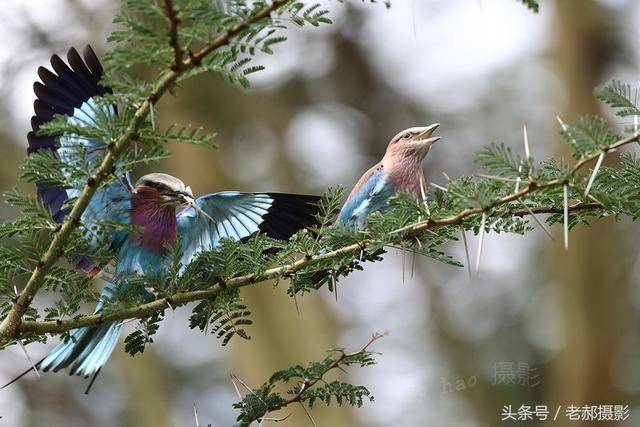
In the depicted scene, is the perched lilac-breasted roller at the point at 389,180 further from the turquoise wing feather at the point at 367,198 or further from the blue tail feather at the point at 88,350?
the blue tail feather at the point at 88,350

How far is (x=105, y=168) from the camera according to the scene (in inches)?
78.5

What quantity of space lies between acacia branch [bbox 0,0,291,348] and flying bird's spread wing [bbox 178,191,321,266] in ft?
3.20

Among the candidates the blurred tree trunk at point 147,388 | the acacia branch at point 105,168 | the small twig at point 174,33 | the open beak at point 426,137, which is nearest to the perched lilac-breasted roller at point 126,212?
the acacia branch at point 105,168

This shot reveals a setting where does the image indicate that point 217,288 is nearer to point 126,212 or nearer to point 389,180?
point 126,212

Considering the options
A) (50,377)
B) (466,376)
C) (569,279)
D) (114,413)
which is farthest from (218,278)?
(114,413)

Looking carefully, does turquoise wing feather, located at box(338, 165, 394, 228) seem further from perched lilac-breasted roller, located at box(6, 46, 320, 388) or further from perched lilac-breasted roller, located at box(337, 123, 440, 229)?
perched lilac-breasted roller, located at box(6, 46, 320, 388)

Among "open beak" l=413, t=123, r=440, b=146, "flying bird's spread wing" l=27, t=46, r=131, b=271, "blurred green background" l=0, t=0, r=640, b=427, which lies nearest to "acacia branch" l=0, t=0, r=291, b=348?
"flying bird's spread wing" l=27, t=46, r=131, b=271

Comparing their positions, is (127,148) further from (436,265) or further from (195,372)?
(195,372)

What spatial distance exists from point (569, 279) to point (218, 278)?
20.2 feet

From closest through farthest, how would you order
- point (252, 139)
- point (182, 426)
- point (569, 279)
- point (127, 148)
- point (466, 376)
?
point (127, 148) → point (569, 279) → point (466, 376) → point (252, 139) → point (182, 426)

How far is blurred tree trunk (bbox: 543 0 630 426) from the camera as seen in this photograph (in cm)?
784

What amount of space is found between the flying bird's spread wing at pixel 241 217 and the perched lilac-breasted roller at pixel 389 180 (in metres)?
0.15

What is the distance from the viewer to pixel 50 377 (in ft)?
34.0

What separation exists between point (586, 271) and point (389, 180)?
5.04 m
